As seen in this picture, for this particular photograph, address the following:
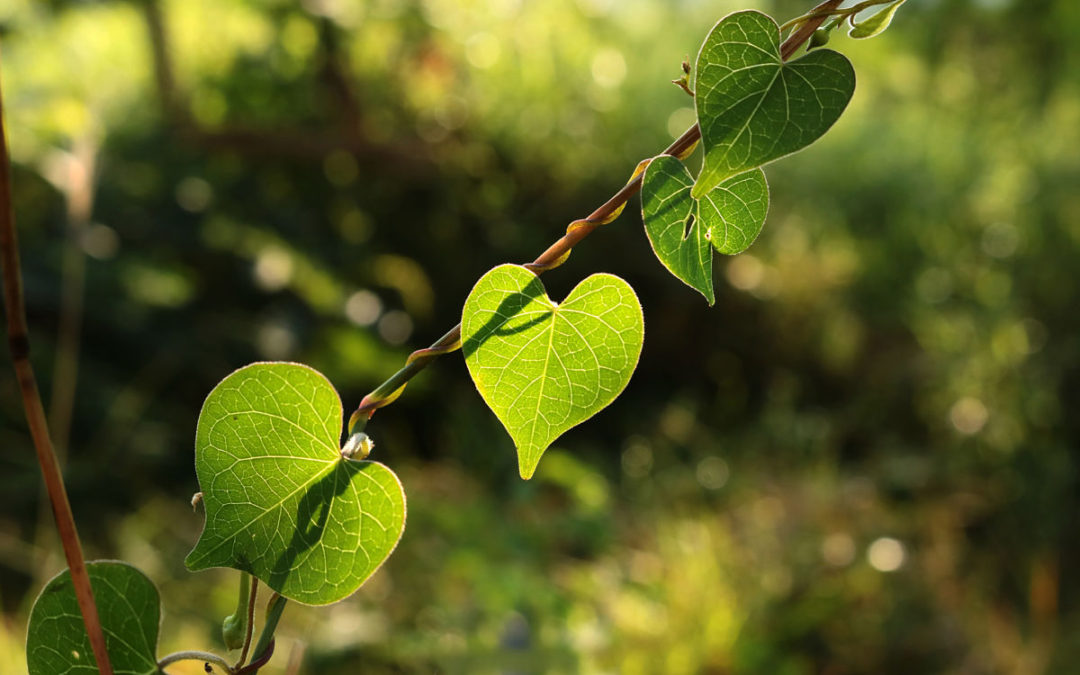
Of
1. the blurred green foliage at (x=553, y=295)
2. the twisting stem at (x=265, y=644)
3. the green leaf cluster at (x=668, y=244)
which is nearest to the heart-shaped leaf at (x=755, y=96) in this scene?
the green leaf cluster at (x=668, y=244)

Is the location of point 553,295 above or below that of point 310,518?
above

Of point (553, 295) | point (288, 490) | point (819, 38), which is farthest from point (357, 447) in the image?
point (553, 295)

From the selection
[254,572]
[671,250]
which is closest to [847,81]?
[671,250]

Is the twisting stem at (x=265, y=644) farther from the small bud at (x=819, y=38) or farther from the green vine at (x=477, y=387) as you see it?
the small bud at (x=819, y=38)

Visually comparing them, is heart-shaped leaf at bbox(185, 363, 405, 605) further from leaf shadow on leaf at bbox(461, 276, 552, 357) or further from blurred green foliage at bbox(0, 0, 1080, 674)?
blurred green foliage at bbox(0, 0, 1080, 674)

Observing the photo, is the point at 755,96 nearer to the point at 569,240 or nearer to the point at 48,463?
the point at 569,240
